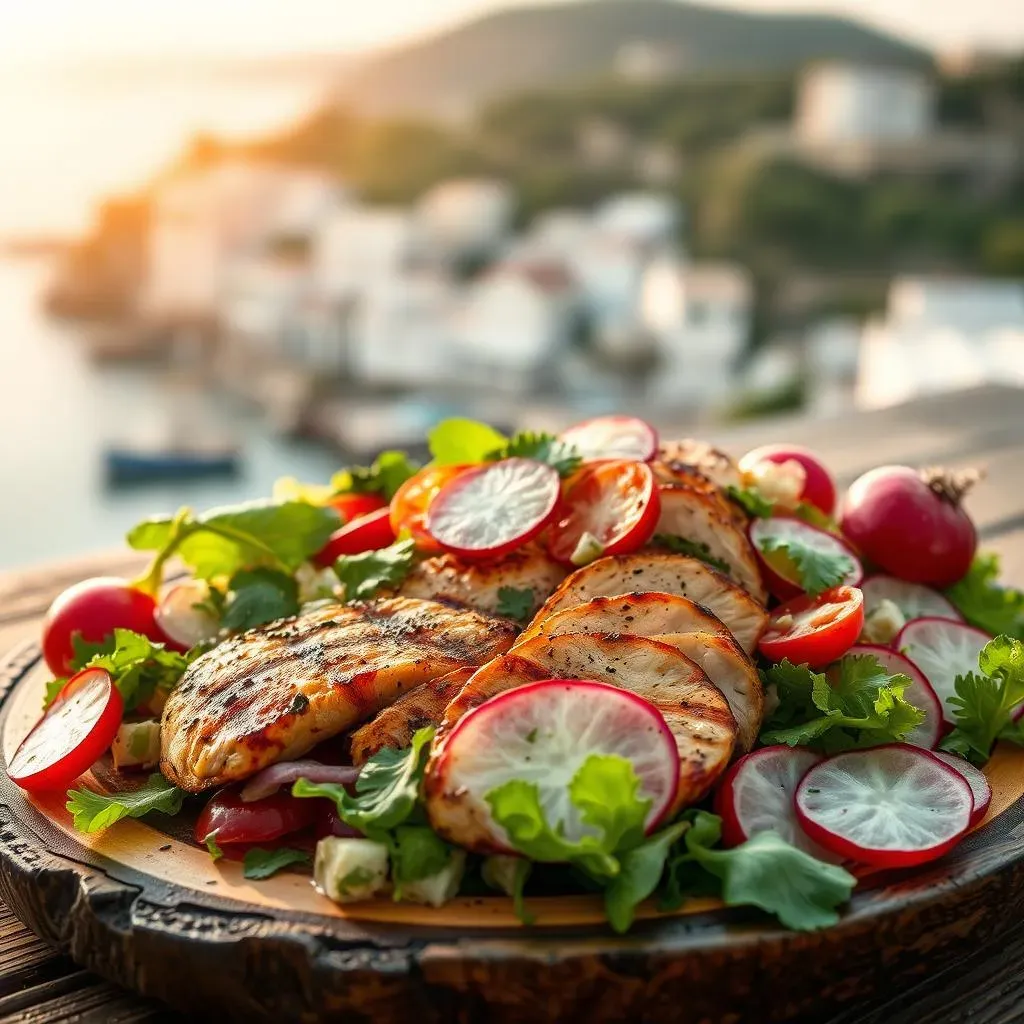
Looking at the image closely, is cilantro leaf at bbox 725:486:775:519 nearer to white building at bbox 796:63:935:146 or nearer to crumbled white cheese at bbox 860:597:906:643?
crumbled white cheese at bbox 860:597:906:643

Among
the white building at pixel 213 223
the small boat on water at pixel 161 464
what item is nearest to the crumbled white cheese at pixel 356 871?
the small boat on water at pixel 161 464

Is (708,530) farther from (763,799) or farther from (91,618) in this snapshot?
(91,618)

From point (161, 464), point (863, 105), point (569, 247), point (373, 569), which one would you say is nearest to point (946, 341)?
point (373, 569)

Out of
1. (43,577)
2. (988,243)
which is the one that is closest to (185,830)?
(43,577)

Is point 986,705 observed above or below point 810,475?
below

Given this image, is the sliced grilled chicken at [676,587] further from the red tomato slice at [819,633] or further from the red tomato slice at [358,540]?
the red tomato slice at [358,540]

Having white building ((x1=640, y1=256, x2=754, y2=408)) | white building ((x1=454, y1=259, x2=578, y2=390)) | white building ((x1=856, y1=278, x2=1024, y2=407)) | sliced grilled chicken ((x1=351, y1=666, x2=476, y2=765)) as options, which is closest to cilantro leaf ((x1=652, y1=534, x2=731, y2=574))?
sliced grilled chicken ((x1=351, y1=666, x2=476, y2=765))
